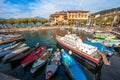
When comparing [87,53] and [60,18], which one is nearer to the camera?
[87,53]

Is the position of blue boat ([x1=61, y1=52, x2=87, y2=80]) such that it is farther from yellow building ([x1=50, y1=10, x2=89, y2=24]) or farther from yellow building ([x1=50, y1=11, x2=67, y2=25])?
yellow building ([x1=50, y1=11, x2=67, y2=25])

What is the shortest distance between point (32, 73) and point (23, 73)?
262cm

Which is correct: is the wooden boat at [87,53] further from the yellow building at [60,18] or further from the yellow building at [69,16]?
the yellow building at [60,18]

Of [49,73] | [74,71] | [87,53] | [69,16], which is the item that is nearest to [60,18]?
[69,16]

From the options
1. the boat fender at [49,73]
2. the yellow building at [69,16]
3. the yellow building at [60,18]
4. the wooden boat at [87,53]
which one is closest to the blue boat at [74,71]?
the boat fender at [49,73]

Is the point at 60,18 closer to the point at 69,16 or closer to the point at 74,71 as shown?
the point at 69,16

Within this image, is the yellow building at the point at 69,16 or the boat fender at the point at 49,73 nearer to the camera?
the boat fender at the point at 49,73

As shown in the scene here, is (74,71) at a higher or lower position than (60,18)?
lower

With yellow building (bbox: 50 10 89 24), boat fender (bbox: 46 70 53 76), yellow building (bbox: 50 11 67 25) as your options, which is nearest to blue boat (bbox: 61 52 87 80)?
boat fender (bbox: 46 70 53 76)

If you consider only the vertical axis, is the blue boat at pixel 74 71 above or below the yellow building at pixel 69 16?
below

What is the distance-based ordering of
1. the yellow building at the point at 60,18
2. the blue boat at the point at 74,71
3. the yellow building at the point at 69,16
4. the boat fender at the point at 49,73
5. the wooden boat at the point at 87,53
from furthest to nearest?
the yellow building at the point at 60,18, the yellow building at the point at 69,16, the wooden boat at the point at 87,53, the boat fender at the point at 49,73, the blue boat at the point at 74,71

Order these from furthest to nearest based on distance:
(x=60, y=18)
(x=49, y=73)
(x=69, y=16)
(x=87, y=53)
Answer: (x=60, y=18) → (x=69, y=16) → (x=87, y=53) → (x=49, y=73)

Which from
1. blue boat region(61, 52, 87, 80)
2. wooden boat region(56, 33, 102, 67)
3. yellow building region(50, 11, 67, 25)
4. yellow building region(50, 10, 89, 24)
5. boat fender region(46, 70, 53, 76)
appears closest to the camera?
blue boat region(61, 52, 87, 80)

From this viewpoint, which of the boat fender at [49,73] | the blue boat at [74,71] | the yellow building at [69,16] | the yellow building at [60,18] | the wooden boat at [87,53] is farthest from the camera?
the yellow building at [60,18]
